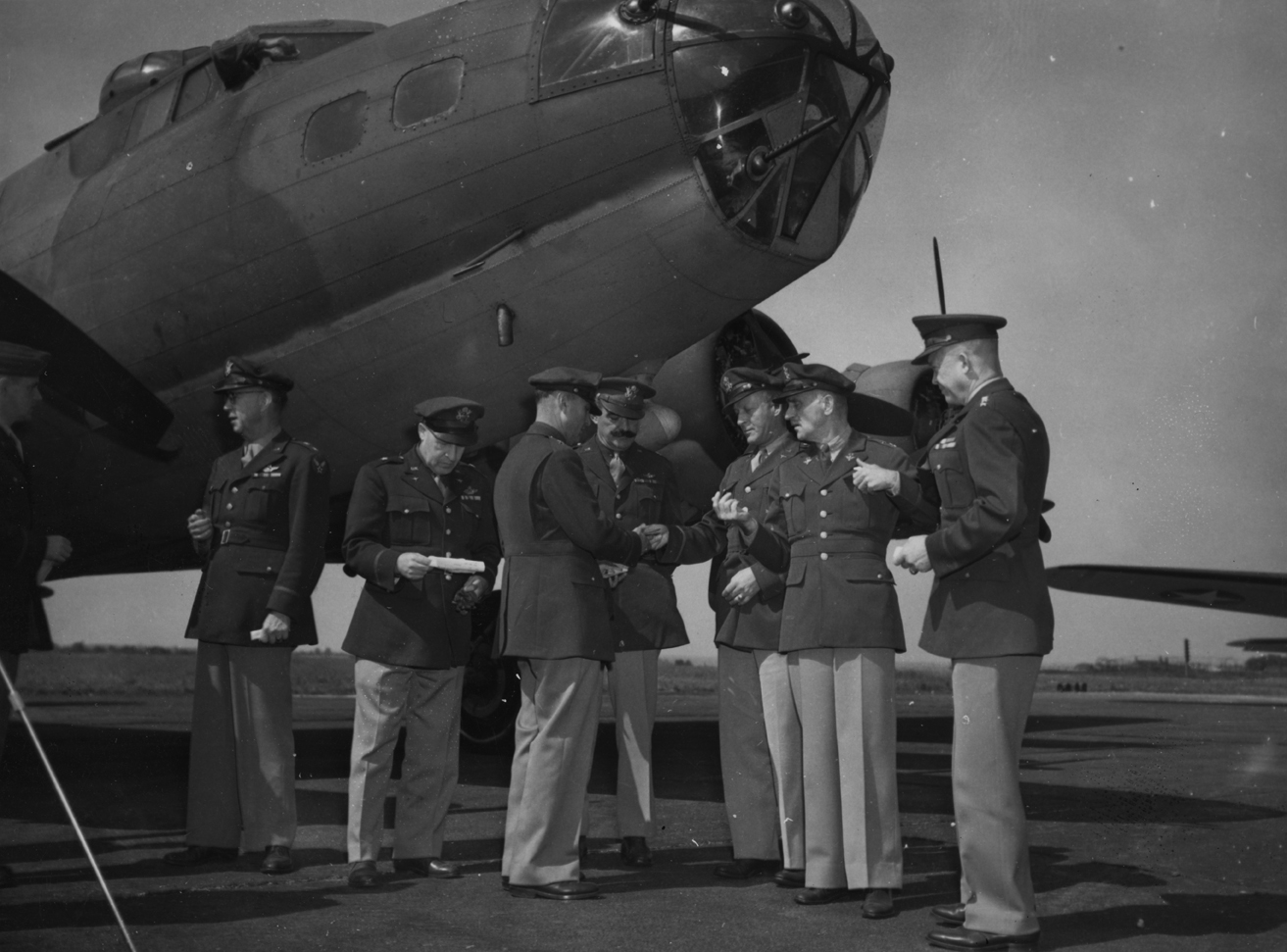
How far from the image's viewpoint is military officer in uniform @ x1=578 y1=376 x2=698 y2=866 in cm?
629

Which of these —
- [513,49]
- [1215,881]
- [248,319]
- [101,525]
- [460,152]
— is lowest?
[1215,881]

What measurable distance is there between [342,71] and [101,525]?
3905 millimetres

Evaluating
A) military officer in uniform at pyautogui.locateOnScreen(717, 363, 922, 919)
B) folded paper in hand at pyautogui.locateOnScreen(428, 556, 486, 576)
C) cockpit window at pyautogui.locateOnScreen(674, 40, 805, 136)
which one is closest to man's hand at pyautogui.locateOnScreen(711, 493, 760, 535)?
military officer in uniform at pyautogui.locateOnScreen(717, 363, 922, 919)

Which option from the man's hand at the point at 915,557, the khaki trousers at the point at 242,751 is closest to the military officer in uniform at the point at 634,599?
the khaki trousers at the point at 242,751

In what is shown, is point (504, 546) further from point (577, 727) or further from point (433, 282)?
point (433, 282)

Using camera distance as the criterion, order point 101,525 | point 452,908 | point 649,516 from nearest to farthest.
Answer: point 452,908, point 649,516, point 101,525

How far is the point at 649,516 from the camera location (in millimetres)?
6832

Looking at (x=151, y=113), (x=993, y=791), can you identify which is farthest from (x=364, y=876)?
(x=151, y=113)

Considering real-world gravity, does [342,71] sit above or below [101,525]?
above

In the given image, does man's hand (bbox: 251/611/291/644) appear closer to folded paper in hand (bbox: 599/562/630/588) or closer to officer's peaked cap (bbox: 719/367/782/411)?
folded paper in hand (bbox: 599/562/630/588)

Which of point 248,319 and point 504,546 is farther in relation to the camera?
point 248,319

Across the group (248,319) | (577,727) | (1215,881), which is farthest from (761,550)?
(248,319)

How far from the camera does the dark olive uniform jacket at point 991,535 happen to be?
15.3 feet

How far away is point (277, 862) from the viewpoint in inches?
230
